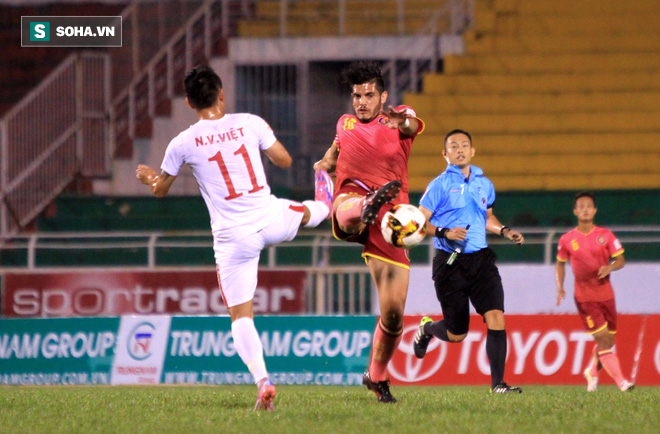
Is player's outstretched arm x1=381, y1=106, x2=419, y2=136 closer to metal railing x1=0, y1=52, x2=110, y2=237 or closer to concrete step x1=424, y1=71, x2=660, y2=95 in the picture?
concrete step x1=424, y1=71, x2=660, y2=95

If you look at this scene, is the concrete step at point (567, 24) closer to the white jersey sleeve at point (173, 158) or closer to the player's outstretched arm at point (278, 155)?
the player's outstretched arm at point (278, 155)

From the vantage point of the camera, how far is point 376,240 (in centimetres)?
716

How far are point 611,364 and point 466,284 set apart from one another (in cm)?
214

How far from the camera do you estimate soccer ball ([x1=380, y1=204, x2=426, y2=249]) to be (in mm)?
6754

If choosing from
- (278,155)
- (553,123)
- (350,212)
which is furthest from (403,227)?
(553,123)

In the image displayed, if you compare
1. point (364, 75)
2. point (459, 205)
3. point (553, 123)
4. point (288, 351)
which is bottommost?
point (288, 351)

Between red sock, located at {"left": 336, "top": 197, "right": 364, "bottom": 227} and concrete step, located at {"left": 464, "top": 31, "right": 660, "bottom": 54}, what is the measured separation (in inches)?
489

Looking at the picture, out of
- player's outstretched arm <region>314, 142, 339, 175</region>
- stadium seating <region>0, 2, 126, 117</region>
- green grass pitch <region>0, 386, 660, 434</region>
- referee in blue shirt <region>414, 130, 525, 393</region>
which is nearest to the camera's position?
green grass pitch <region>0, 386, 660, 434</region>

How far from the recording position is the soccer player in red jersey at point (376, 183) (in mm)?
7086

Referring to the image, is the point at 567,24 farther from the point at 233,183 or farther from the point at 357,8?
the point at 233,183

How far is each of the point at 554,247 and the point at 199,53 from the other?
30.2 ft

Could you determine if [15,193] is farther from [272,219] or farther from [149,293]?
[272,219]

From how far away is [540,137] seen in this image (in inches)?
694
